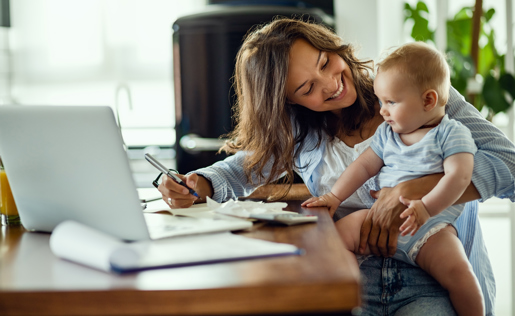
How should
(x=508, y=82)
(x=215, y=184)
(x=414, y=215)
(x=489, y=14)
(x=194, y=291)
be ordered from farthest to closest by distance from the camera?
(x=489, y=14)
(x=508, y=82)
(x=215, y=184)
(x=414, y=215)
(x=194, y=291)

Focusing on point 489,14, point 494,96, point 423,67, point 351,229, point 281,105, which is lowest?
point 351,229

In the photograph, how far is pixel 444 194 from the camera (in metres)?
1.15

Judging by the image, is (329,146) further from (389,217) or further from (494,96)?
(494,96)

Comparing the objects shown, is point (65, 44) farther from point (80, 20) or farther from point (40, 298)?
point (40, 298)

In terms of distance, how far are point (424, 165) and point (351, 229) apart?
241 millimetres

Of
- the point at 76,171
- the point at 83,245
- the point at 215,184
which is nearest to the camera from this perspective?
the point at 83,245

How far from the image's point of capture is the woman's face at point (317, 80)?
1.50 meters

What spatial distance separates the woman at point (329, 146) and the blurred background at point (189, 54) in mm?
690

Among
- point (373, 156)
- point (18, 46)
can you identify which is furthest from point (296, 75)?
point (18, 46)

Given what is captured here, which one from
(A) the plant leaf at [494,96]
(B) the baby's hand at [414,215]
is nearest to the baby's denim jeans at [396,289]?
(B) the baby's hand at [414,215]

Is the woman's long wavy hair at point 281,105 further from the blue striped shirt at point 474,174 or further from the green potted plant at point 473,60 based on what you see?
the green potted plant at point 473,60

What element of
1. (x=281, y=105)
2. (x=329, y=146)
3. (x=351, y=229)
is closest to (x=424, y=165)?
(x=351, y=229)

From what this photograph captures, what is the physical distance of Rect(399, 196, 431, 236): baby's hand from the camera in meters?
1.11

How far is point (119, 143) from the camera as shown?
2.67ft
